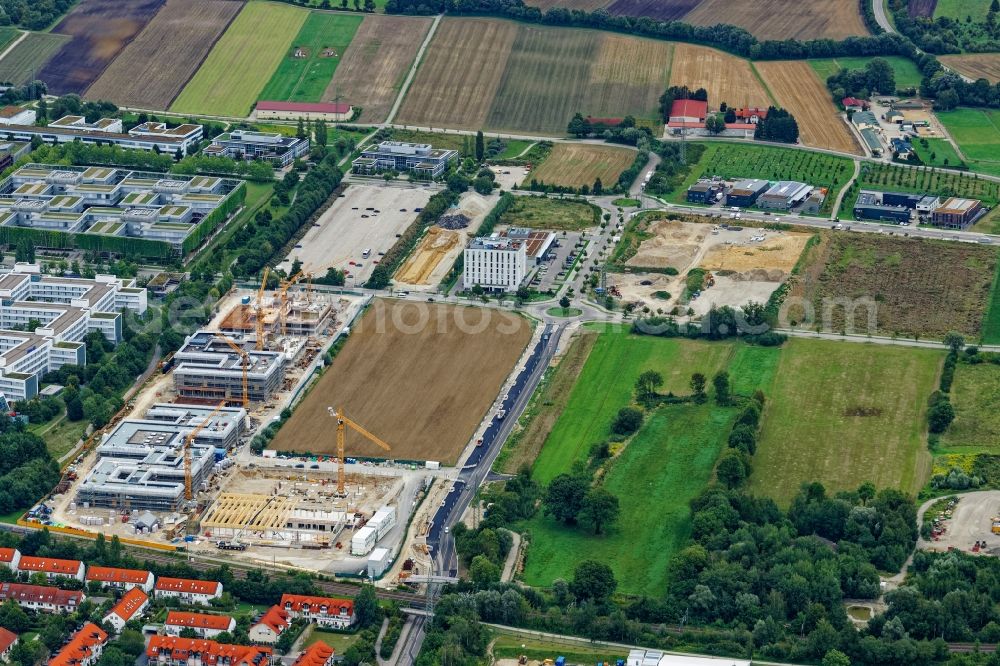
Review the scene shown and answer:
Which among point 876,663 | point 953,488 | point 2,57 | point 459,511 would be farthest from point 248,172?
point 876,663

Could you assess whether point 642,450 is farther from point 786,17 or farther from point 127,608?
point 786,17

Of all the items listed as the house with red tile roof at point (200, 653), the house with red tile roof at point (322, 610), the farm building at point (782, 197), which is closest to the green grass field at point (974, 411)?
the farm building at point (782, 197)

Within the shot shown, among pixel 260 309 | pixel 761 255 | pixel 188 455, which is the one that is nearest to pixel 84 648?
pixel 188 455

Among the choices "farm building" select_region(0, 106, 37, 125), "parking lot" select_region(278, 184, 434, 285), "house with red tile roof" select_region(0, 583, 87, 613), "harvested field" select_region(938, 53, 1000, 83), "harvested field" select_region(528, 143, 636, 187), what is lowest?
"farm building" select_region(0, 106, 37, 125)

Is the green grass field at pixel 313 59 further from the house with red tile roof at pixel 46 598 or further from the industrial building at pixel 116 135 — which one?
the house with red tile roof at pixel 46 598

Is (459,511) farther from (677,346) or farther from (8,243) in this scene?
(8,243)

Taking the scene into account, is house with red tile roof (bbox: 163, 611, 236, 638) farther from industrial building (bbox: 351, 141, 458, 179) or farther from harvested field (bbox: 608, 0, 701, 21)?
harvested field (bbox: 608, 0, 701, 21)

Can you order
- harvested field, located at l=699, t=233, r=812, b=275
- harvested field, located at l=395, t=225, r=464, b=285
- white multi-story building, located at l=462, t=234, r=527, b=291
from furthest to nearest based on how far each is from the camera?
harvested field, located at l=699, t=233, r=812, b=275, harvested field, located at l=395, t=225, r=464, b=285, white multi-story building, located at l=462, t=234, r=527, b=291

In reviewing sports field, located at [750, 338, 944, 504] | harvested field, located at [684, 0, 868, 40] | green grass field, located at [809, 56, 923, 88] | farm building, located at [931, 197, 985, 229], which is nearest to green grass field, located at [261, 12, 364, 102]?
harvested field, located at [684, 0, 868, 40]
